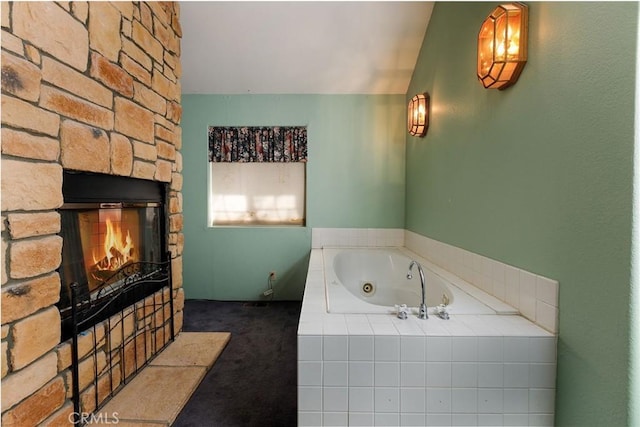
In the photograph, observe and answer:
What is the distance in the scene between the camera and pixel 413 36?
104 inches

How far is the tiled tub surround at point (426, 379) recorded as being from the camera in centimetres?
109

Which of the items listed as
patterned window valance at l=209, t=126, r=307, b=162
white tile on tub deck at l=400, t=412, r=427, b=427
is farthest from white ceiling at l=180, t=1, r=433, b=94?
white tile on tub deck at l=400, t=412, r=427, b=427

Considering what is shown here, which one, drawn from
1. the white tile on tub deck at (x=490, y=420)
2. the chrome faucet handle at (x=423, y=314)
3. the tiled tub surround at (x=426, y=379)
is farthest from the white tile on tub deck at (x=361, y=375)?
the white tile on tub deck at (x=490, y=420)

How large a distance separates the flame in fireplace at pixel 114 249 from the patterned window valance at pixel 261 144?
1647mm

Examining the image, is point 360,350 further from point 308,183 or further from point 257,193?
point 257,193

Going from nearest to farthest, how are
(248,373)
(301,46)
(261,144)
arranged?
(248,373), (301,46), (261,144)

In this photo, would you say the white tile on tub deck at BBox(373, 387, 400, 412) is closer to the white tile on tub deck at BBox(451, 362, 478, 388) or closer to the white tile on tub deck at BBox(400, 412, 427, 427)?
the white tile on tub deck at BBox(400, 412, 427, 427)

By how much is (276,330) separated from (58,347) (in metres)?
1.55

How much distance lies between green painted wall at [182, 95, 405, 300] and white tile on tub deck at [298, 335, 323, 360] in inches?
85.3

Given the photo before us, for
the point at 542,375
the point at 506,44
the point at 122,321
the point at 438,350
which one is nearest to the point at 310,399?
the point at 438,350

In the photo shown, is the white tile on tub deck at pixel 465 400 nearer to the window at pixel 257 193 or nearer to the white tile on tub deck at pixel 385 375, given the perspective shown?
the white tile on tub deck at pixel 385 375

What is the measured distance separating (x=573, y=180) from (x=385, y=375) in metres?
0.98

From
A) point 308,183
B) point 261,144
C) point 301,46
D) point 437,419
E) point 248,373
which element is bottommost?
point 248,373

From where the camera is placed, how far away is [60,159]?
1196 mm
